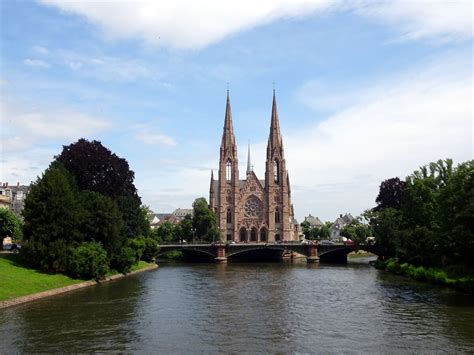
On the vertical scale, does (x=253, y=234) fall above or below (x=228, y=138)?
below

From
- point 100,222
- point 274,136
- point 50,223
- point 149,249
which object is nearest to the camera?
point 50,223

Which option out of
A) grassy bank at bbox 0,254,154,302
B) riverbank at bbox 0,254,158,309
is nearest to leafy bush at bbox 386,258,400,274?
riverbank at bbox 0,254,158,309

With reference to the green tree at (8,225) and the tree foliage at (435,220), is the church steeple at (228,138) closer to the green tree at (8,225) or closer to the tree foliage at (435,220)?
the tree foliage at (435,220)

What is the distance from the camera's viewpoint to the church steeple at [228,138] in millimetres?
165750

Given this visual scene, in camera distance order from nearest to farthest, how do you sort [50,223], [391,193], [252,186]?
[50,223], [391,193], [252,186]

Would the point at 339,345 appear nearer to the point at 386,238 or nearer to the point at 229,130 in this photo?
the point at 386,238

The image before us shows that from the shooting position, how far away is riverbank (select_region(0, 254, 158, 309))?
4619 cm

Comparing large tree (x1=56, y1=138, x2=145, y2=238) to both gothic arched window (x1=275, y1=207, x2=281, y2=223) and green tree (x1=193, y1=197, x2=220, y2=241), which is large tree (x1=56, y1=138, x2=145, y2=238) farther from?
gothic arched window (x1=275, y1=207, x2=281, y2=223)

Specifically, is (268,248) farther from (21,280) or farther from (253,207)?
(21,280)

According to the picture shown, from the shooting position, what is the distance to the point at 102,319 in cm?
3959

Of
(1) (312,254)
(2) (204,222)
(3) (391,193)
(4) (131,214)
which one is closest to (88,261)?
(4) (131,214)

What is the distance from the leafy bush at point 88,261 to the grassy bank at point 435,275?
→ 39408mm

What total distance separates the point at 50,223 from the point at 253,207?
107171 millimetres

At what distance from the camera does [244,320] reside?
3991 cm
